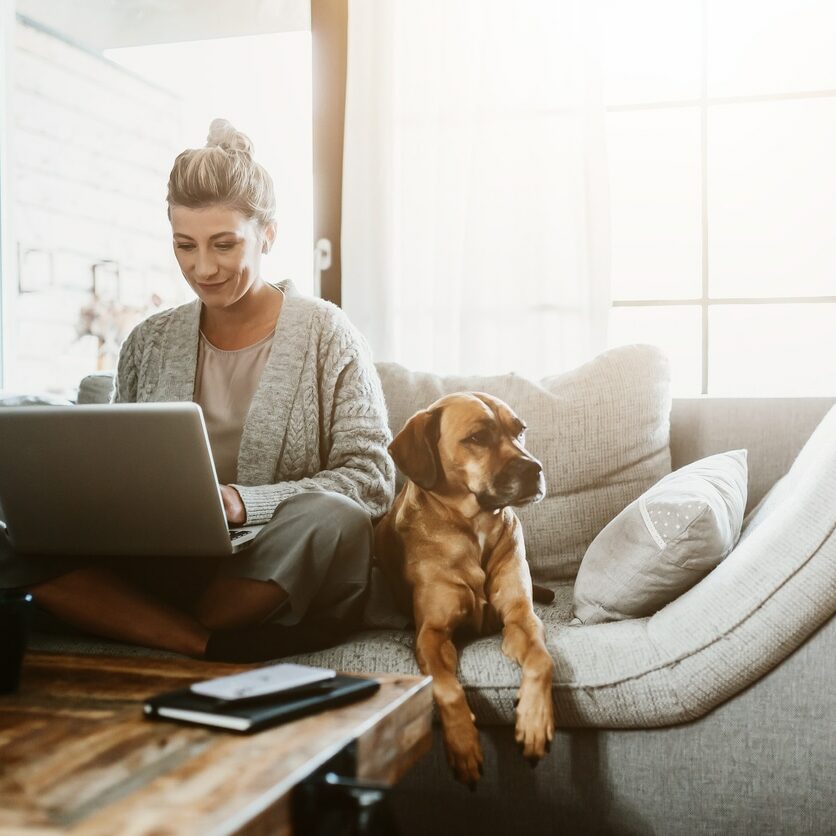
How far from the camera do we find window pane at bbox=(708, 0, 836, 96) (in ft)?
8.77

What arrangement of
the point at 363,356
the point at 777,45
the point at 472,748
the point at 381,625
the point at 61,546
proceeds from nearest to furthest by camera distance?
the point at 472,748, the point at 61,546, the point at 381,625, the point at 363,356, the point at 777,45

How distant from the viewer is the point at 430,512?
159cm

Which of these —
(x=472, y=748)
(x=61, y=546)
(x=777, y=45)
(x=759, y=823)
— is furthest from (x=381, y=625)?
(x=777, y=45)

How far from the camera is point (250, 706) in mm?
855

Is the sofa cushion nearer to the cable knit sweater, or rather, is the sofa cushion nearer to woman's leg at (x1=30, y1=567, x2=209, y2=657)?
the cable knit sweater

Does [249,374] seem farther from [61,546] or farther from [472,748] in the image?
[472,748]

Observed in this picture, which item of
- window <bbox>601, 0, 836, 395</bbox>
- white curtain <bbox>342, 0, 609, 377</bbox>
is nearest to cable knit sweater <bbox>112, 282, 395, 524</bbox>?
white curtain <bbox>342, 0, 609, 377</bbox>

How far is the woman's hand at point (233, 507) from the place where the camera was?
1.46m

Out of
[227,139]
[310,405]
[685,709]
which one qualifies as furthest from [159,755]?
[227,139]

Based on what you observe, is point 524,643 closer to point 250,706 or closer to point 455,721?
point 455,721

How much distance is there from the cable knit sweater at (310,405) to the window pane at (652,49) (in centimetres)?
140

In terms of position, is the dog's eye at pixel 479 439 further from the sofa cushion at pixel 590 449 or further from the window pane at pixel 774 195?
the window pane at pixel 774 195

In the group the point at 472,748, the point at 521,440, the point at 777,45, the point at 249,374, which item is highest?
the point at 777,45

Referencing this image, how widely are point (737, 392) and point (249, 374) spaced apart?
5.36ft
